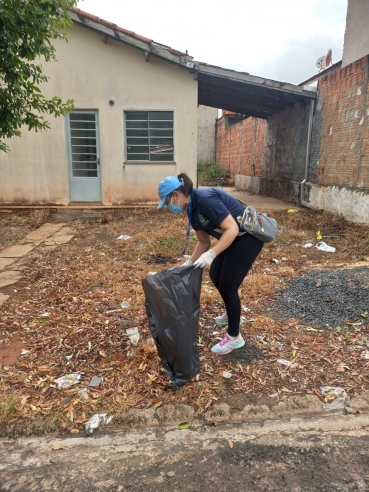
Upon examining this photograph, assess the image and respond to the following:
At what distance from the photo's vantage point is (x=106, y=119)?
8.68 metres

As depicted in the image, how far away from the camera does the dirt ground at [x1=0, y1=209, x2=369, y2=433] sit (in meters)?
2.38

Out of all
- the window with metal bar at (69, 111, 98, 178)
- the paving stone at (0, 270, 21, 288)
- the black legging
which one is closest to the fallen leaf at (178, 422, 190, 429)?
the black legging

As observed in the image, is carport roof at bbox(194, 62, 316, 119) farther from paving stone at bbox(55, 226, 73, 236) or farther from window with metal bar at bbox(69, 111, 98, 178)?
paving stone at bbox(55, 226, 73, 236)

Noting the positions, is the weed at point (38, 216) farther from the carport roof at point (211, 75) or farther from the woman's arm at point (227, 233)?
the woman's arm at point (227, 233)

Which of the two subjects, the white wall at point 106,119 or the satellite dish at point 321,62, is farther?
the satellite dish at point 321,62

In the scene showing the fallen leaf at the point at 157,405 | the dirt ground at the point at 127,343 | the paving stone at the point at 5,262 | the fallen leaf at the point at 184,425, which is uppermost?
the paving stone at the point at 5,262

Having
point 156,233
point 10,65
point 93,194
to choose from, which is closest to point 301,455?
point 10,65

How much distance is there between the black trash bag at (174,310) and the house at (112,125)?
6.89m

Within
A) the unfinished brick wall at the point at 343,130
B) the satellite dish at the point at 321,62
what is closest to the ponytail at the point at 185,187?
the unfinished brick wall at the point at 343,130

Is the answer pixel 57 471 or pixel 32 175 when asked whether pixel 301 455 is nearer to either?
pixel 57 471

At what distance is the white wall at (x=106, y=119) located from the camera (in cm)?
841

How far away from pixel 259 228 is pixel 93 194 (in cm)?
740

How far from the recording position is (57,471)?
186cm

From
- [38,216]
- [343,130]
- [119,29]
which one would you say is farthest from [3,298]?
[343,130]
